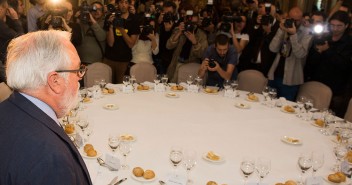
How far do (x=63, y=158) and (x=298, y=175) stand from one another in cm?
151

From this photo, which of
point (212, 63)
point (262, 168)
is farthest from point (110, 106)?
point (262, 168)

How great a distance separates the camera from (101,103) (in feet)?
10.4

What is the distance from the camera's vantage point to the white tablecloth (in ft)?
6.95

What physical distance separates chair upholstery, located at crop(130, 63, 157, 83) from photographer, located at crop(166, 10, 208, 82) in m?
Result: 0.52

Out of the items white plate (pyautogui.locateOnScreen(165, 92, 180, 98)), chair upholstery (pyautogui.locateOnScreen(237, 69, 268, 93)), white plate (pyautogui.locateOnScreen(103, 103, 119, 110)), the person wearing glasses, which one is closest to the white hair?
the person wearing glasses

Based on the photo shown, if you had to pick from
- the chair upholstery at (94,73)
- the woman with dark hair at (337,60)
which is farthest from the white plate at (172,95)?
the woman with dark hair at (337,60)

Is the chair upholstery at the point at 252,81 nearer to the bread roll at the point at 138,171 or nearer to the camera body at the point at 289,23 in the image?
the camera body at the point at 289,23

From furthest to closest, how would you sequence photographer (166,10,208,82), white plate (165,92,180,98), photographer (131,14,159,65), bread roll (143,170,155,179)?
photographer (131,14,159,65) → photographer (166,10,208,82) → white plate (165,92,180,98) → bread roll (143,170,155,179)

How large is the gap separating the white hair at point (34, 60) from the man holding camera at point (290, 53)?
3.38 meters

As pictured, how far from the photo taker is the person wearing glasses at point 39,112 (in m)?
1.13

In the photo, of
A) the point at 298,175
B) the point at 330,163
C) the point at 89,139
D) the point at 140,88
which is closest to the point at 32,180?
the point at 89,139

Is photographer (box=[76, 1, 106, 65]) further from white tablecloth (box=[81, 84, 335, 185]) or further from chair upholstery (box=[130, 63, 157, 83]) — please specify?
white tablecloth (box=[81, 84, 335, 185])

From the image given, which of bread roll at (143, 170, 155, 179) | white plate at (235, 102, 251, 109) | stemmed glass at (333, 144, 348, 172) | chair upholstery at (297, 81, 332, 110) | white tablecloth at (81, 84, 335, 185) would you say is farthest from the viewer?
chair upholstery at (297, 81, 332, 110)

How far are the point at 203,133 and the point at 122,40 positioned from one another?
8.09ft
